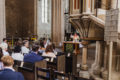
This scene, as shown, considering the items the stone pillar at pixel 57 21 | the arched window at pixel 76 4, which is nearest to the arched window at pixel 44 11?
the stone pillar at pixel 57 21

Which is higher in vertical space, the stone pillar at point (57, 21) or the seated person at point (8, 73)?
the stone pillar at point (57, 21)

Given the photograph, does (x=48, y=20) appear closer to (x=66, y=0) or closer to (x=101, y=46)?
(x=66, y=0)

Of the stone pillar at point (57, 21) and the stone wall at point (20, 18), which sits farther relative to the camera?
the stone wall at point (20, 18)

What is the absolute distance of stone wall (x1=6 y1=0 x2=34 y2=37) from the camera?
60.3 feet

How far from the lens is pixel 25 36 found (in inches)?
763

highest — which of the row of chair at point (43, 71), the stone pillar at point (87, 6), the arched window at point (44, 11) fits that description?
the arched window at point (44, 11)

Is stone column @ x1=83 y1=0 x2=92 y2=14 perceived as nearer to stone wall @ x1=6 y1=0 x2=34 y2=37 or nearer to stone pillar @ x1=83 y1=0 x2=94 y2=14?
stone pillar @ x1=83 y1=0 x2=94 y2=14

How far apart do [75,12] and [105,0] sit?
1.44 meters

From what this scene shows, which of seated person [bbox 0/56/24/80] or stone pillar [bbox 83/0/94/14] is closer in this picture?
seated person [bbox 0/56/24/80]

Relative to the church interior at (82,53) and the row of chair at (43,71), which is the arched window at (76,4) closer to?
the church interior at (82,53)

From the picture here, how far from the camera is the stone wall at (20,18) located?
1838cm

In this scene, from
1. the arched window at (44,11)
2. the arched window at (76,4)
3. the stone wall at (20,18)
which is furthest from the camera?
the arched window at (44,11)

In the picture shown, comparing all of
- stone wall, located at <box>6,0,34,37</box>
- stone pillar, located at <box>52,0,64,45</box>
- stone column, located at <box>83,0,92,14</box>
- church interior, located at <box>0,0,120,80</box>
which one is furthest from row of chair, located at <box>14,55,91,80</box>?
stone wall, located at <box>6,0,34,37</box>

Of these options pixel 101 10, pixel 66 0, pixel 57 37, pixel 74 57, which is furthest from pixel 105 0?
pixel 66 0
